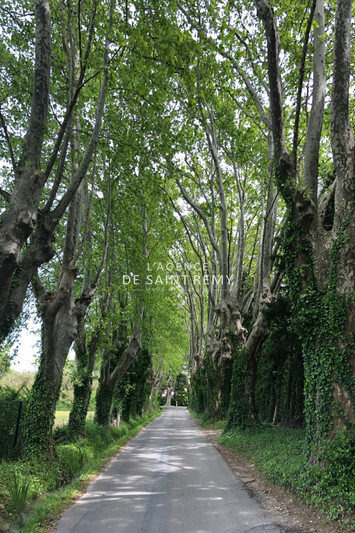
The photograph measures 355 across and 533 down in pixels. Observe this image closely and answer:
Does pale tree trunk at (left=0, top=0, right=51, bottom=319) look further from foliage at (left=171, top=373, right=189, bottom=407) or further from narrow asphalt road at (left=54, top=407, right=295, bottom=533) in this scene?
foliage at (left=171, top=373, right=189, bottom=407)

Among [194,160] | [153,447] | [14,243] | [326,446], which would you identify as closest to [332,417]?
[326,446]

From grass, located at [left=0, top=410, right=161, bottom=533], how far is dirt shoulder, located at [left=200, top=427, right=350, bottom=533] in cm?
308

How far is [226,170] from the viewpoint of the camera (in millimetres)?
15273

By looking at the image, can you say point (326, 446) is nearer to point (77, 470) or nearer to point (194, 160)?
point (77, 470)

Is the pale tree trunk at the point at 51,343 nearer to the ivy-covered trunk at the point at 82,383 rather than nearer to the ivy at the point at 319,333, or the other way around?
the ivy-covered trunk at the point at 82,383

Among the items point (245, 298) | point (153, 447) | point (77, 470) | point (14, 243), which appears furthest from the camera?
point (245, 298)

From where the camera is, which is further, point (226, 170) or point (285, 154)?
point (226, 170)

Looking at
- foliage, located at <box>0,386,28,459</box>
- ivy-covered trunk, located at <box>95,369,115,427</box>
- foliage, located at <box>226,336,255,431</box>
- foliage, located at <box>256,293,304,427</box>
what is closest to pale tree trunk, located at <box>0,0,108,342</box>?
foliage, located at <box>0,386,28,459</box>

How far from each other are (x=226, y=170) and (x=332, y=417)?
11.7 meters

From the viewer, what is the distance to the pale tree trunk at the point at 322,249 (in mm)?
5422

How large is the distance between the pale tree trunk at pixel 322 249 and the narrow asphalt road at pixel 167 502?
5.34 ft

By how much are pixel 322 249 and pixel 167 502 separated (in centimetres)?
488

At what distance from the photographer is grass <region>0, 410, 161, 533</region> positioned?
4.81 m

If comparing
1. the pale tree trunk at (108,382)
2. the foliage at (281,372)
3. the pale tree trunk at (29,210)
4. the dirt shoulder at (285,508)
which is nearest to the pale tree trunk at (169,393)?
the foliage at (281,372)
